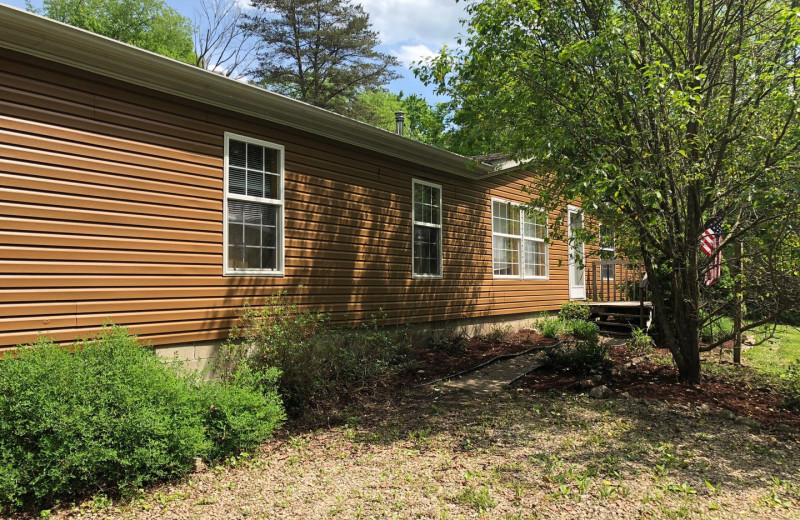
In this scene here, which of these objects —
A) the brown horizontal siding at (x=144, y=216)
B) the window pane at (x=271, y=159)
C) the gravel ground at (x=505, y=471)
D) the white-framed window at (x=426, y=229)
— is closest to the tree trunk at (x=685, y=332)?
the gravel ground at (x=505, y=471)

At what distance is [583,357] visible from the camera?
705 centimetres

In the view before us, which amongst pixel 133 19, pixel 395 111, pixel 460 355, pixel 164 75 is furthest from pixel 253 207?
pixel 133 19

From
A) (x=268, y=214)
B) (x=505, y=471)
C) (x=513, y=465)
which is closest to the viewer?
(x=505, y=471)

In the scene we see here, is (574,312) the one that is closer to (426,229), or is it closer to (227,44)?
(426,229)

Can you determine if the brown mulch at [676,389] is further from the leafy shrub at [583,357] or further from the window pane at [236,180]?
the window pane at [236,180]

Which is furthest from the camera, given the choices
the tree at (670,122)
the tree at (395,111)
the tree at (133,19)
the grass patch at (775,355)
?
the tree at (133,19)

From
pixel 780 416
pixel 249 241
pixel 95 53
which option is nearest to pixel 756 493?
pixel 780 416

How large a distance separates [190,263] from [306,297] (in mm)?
1741

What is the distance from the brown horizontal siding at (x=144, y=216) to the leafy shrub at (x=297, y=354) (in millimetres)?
256

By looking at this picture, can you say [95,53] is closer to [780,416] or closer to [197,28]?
[780,416]

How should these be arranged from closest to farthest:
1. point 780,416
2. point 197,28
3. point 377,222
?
point 780,416
point 377,222
point 197,28

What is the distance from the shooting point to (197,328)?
5836 millimetres

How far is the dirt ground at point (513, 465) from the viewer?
3439 mm

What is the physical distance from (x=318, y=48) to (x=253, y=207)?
64.2ft
